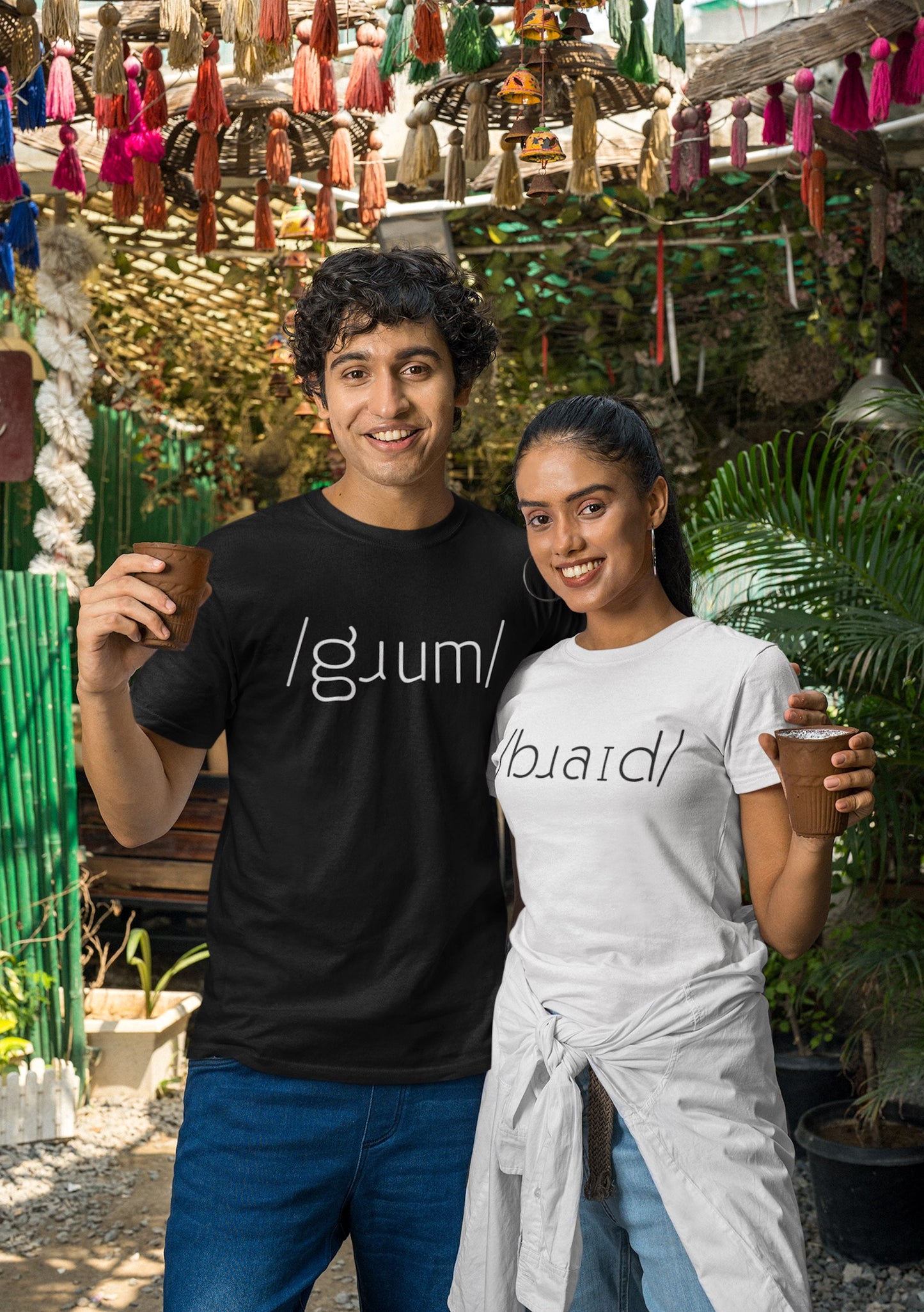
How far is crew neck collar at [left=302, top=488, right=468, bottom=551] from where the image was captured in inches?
70.7

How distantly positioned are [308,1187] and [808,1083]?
306 centimetres

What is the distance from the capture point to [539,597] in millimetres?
→ 1865

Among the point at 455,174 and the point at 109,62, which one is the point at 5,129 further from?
the point at 455,174

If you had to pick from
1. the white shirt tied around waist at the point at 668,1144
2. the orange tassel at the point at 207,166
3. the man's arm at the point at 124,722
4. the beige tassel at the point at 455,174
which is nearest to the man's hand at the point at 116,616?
the man's arm at the point at 124,722

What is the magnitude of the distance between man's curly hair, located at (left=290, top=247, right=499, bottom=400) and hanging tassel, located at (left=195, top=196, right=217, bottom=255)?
274cm

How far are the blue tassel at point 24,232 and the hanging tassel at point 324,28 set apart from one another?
1.45 metres

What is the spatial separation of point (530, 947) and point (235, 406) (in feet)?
26.4

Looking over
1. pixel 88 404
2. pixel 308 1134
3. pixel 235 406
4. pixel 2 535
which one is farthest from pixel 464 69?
pixel 235 406

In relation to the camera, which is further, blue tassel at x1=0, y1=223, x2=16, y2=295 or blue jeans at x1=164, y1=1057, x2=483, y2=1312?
blue tassel at x1=0, y1=223, x2=16, y2=295

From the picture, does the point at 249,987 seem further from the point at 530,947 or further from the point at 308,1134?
the point at 530,947

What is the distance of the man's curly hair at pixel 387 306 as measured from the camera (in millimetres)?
1756

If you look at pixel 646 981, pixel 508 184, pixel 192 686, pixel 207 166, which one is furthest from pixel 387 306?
pixel 508 184

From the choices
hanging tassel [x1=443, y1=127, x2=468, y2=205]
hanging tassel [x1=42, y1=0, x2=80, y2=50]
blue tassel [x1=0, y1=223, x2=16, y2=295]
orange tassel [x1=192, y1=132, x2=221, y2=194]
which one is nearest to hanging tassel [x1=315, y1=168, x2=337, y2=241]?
hanging tassel [x1=443, y1=127, x2=468, y2=205]

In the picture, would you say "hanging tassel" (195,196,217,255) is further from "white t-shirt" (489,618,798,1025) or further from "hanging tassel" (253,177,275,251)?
"white t-shirt" (489,618,798,1025)
